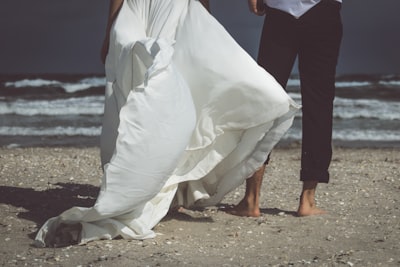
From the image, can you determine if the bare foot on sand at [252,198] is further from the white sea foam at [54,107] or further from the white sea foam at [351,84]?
the white sea foam at [351,84]

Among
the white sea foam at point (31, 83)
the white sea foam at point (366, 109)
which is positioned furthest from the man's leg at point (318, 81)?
the white sea foam at point (31, 83)

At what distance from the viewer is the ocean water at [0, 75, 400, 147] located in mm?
12328

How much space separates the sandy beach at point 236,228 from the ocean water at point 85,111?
4.77m

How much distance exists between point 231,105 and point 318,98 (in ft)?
2.38

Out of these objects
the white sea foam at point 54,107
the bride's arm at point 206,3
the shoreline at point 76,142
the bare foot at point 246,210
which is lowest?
the white sea foam at point 54,107

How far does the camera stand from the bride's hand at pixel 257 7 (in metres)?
4.70

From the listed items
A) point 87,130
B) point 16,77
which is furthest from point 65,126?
point 16,77

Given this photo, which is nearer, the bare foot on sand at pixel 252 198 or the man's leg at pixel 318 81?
the man's leg at pixel 318 81

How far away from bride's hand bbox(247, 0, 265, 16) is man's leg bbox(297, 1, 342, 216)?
284mm

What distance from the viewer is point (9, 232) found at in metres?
4.38

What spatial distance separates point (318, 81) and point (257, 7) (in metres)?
0.65

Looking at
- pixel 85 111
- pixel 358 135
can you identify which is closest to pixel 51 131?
pixel 85 111

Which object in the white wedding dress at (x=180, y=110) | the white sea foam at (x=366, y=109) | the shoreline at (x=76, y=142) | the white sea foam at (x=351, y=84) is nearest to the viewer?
the white wedding dress at (x=180, y=110)

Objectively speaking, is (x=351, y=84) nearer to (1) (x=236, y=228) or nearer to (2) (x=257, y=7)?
(2) (x=257, y=7)
